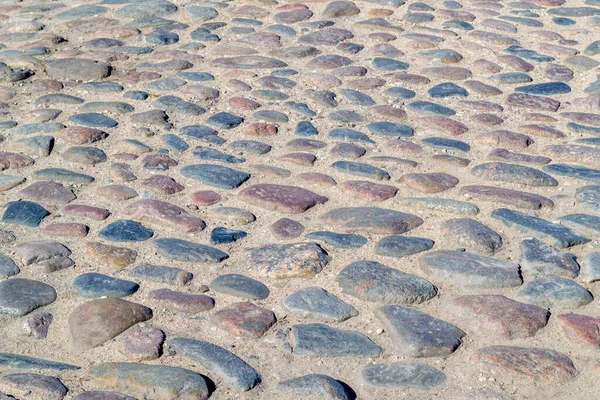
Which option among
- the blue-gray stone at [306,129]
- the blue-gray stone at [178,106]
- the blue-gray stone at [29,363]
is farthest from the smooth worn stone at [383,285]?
the blue-gray stone at [178,106]

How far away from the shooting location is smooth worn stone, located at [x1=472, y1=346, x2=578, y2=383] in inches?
99.6

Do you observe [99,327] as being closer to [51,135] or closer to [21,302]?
[21,302]

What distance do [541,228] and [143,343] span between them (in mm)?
1591

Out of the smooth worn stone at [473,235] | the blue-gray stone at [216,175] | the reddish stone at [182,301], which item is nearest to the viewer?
the reddish stone at [182,301]

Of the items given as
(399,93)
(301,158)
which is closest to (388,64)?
(399,93)

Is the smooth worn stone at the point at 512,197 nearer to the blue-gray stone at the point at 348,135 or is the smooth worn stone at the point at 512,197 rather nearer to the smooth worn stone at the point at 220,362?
the blue-gray stone at the point at 348,135

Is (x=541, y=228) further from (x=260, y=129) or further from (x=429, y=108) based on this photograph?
(x=260, y=129)

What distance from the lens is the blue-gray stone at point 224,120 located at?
173 inches

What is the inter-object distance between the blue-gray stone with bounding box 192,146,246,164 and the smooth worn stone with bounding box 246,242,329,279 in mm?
879

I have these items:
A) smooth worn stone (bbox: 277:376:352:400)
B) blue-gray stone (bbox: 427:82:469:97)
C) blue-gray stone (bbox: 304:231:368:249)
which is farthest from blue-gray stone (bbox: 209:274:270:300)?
blue-gray stone (bbox: 427:82:469:97)

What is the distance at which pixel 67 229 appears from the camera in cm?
334

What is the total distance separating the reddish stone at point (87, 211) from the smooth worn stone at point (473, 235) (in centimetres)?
133

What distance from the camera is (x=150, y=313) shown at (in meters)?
2.81

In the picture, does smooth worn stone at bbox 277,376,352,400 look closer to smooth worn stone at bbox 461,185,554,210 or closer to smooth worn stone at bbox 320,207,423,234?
smooth worn stone at bbox 320,207,423,234
